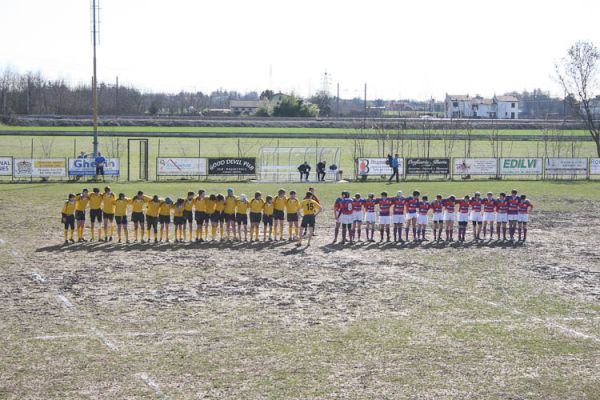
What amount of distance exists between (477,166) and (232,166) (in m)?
17.4

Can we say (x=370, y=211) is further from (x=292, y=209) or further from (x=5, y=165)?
(x=5, y=165)

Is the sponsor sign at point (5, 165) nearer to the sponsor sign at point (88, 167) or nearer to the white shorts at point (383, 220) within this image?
the sponsor sign at point (88, 167)

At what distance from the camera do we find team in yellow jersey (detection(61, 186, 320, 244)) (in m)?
26.1

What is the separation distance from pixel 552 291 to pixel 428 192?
2338cm

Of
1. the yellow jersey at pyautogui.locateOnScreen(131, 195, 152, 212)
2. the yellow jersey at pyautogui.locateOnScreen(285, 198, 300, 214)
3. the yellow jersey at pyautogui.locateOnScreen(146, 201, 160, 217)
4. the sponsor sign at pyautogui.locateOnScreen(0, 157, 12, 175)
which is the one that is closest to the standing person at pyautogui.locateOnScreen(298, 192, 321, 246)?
the yellow jersey at pyautogui.locateOnScreen(285, 198, 300, 214)

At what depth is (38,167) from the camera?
154 feet

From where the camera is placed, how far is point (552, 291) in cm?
1964

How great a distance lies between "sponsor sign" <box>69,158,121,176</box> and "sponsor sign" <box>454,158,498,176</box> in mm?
23267

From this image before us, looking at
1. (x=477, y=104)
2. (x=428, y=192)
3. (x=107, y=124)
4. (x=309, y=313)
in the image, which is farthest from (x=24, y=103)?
(x=309, y=313)

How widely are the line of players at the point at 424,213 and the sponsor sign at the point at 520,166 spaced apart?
26.2 m

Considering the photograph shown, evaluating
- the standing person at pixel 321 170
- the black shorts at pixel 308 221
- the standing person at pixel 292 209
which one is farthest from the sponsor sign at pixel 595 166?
the black shorts at pixel 308 221

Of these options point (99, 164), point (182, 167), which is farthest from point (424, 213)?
point (99, 164)

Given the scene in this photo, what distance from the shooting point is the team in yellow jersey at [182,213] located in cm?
2614

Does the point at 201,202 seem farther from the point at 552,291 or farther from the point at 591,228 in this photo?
the point at 591,228
